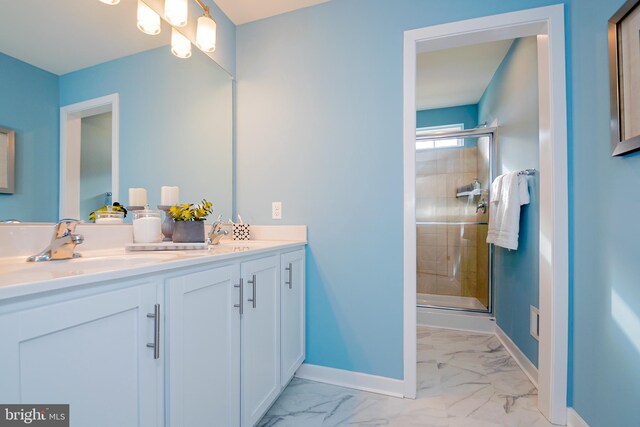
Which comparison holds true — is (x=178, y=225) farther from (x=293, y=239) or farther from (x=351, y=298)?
(x=351, y=298)

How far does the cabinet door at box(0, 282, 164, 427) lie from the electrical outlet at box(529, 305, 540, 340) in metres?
1.99

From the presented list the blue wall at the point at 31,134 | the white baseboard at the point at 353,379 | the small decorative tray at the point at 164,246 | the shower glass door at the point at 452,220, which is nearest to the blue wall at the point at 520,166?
the shower glass door at the point at 452,220

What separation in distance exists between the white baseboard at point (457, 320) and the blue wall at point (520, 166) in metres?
0.12

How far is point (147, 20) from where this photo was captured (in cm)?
134

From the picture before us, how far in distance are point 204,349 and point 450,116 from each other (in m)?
3.88

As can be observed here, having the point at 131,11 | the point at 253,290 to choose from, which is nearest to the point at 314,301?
the point at 253,290

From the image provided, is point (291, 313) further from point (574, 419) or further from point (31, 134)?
point (574, 419)

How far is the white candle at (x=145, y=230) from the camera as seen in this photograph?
1.23 meters

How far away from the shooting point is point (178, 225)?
131 centimetres

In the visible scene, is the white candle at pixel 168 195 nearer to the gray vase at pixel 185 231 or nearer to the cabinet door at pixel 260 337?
the gray vase at pixel 185 231

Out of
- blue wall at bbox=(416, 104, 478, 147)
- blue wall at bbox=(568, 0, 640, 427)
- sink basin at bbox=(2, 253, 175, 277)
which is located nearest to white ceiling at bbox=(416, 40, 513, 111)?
blue wall at bbox=(416, 104, 478, 147)

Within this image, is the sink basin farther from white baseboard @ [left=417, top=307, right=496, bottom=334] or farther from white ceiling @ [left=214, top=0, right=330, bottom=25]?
white baseboard @ [left=417, top=307, right=496, bottom=334]

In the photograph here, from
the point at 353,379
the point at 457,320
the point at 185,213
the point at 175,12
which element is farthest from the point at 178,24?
the point at 457,320

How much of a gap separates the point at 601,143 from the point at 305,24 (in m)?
1.67
